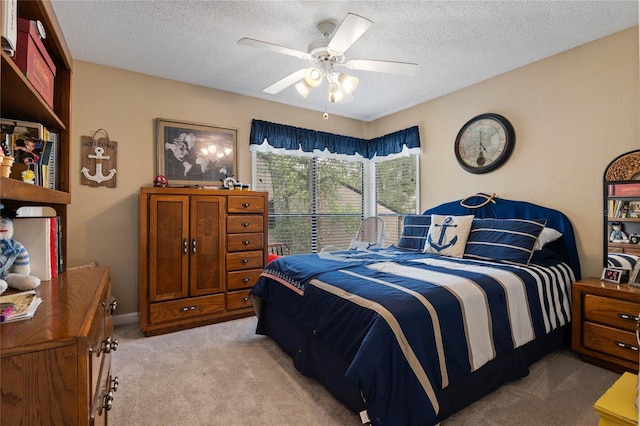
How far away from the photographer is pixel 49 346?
27.6 inches

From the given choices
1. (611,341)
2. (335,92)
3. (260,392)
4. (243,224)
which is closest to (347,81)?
(335,92)

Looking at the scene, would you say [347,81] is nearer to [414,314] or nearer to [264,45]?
[264,45]

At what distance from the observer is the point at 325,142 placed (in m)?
4.36

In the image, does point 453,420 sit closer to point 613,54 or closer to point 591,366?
point 591,366

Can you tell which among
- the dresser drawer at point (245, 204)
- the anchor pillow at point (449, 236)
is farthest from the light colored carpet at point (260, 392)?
the dresser drawer at point (245, 204)

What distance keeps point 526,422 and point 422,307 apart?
0.87 m

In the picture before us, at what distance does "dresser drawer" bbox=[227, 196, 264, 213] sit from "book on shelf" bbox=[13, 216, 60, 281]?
1811mm

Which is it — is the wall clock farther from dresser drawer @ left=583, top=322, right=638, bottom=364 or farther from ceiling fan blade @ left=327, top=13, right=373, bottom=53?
ceiling fan blade @ left=327, top=13, right=373, bottom=53

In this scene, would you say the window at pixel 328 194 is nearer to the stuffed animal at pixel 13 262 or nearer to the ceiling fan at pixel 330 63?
the ceiling fan at pixel 330 63

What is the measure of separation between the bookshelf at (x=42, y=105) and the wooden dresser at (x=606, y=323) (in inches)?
126

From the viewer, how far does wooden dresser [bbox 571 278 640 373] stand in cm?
204

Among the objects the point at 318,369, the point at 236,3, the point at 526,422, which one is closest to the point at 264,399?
the point at 318,369

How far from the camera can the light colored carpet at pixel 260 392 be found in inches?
66.4

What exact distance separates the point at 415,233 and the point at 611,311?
164 centimetres
